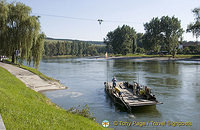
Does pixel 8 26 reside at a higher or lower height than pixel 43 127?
higher

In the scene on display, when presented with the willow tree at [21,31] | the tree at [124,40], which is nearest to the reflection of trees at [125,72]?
the willow tree at [21,31]

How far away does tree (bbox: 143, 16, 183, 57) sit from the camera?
114 metres

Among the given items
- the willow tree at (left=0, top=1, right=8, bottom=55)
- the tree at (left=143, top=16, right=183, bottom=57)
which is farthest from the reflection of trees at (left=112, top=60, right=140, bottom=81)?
the tree at (left=143, top=16, right=183, bottom=57)

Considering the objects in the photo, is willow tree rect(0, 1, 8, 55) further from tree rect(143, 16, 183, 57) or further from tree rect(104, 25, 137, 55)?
tree rect(104, 25, 137, 55)

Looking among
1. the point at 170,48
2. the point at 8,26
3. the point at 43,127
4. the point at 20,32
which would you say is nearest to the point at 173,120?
the point at 43,127

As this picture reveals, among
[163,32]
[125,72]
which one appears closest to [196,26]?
[163,32]

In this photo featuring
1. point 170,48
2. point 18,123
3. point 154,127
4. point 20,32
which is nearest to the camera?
point 18,123

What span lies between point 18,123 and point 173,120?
1231 cm

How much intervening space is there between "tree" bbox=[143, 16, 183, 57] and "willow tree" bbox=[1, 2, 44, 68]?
91.3 meters

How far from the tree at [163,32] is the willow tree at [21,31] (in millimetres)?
91320

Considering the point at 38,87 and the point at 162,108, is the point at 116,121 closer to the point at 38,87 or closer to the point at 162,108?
the point at 162,108

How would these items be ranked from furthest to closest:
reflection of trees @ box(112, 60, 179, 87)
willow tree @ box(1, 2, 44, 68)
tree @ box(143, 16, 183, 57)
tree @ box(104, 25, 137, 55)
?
tree @ box(104, 25, 137, 55) → tree @ box(143, 16, 183, 57) → willow tree @ box(1, 2, 44, 68) → reflection of trees @ box(112, 60, 179, 87)

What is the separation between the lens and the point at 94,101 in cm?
2202

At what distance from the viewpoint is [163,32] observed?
120m
